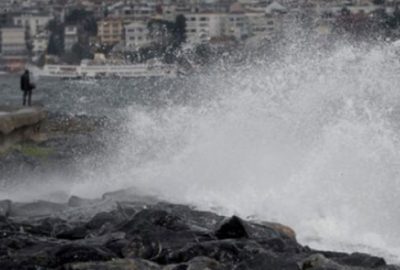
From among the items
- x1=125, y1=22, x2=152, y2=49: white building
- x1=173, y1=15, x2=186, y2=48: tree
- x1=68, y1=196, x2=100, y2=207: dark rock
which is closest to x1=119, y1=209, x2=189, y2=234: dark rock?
x1=68, y1=196, x2=100, y2=207: dark rock

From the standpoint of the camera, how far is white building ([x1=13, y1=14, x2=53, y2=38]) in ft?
416

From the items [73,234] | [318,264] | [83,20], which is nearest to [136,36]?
[83,20]

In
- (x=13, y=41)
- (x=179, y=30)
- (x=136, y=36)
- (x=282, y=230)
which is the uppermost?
(x=282, y=230)

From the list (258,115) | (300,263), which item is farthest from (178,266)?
(258,115)

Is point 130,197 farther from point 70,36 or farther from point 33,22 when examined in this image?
point 33,22

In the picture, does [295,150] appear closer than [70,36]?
Yes

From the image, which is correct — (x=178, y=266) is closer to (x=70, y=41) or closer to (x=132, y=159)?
(x=132, y=159)

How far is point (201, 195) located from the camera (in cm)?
1575

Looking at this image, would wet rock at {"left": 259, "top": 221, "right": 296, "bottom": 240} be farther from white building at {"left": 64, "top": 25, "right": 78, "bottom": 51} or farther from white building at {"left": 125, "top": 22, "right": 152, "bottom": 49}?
white building at {"left": 64, "top": 25, "right": 78, "bottom": 51}

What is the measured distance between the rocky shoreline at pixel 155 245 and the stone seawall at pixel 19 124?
6.44 meters

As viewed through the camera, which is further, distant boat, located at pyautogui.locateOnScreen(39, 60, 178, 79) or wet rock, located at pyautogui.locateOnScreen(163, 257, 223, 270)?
distant boat, located at pyautogui.locateOnScreen(39, 60, 178, 79)

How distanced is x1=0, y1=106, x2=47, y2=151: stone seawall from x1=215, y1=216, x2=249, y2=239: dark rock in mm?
8523

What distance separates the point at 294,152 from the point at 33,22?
115 m

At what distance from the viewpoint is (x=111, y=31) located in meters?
113
